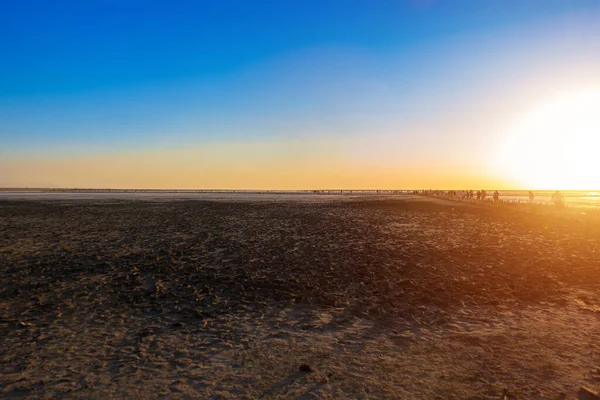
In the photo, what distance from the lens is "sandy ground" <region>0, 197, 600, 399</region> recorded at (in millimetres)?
6055

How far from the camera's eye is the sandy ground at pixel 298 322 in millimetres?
6055

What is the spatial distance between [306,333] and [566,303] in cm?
722

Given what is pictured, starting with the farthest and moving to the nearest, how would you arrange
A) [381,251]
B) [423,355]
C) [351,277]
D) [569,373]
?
1. [381,251]
2. [351,277]
3. [423,355]
4. [569,373]

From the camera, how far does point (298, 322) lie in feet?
29.4

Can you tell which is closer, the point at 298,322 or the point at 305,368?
the point at 305,368

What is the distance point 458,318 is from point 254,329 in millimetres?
4829

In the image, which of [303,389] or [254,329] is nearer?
[303,389]

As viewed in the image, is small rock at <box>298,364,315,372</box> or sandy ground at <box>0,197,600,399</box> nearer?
sandy ground at <box>0,197,600,399</box>

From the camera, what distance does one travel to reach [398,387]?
5.89 m

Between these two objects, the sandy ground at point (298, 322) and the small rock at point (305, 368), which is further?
the small rock at point (305, 368)

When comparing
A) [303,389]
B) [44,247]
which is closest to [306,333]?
[303,389]

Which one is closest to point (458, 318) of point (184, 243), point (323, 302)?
point (323, 302)

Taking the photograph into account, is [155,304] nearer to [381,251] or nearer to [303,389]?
[303,389]

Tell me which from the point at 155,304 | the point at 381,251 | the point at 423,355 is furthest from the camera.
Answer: the point at 381,251
